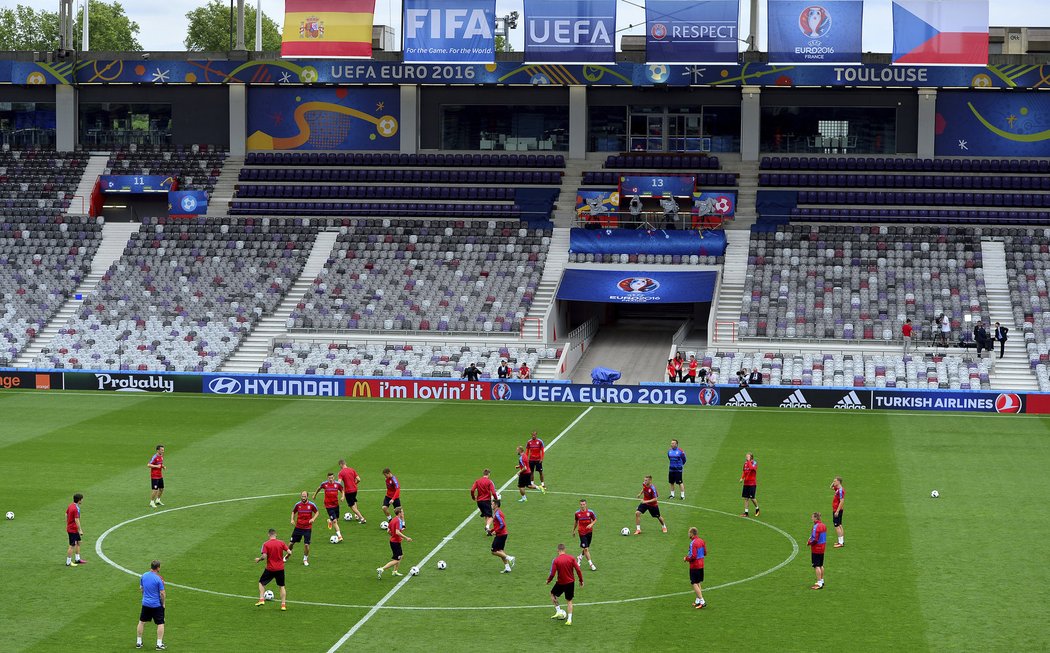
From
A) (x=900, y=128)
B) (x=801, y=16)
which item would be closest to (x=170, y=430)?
(x=801, y=16)

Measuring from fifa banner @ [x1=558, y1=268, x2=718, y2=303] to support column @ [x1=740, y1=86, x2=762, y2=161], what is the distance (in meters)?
11.0

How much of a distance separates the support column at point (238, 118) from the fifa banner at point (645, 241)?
2010cm

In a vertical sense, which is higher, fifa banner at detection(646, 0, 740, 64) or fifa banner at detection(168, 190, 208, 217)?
fifa banner at detection(646, 0, 740, 64)

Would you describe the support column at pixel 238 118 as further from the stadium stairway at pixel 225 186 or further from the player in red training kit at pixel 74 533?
the player in red training kit at pixel 74 533

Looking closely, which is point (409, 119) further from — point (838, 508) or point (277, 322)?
point (838, 508)

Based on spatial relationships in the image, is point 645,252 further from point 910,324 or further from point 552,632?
point 552,632

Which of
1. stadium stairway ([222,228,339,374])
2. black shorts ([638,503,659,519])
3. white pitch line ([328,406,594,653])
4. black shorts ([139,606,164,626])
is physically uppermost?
stadium stairway ([222,228,339,374])

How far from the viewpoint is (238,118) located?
244ft

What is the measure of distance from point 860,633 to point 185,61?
2282 inches

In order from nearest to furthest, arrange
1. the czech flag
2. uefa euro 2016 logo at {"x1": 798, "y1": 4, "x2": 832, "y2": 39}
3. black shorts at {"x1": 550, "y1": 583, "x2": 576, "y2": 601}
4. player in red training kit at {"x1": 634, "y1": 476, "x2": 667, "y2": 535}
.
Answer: black shorts at {"x1": 550, "y1": 583, "x2": 576, "y2": 601} → player in red training kit at {"x1": 634, "y1": 476, "x2": 667, "y2": 535} → the czech flag → uefa euro 2016 logo at {"x1": 798, "y1": 4, "x2": 832, "y2": 39}

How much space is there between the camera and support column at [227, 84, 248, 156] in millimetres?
74125

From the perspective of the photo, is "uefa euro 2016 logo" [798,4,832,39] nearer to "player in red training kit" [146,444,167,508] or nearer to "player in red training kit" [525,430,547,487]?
"player in red training kit" [525,430,547,487]

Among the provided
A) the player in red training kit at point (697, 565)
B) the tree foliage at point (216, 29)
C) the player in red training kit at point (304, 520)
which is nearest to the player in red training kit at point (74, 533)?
the player in red training kit at point (304, 520)

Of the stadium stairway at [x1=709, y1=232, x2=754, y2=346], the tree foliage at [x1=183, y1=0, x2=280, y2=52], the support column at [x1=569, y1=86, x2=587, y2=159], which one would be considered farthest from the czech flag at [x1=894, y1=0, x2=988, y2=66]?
the tree foliage at [x1=183, y1=0, x2=280, y2=52]
